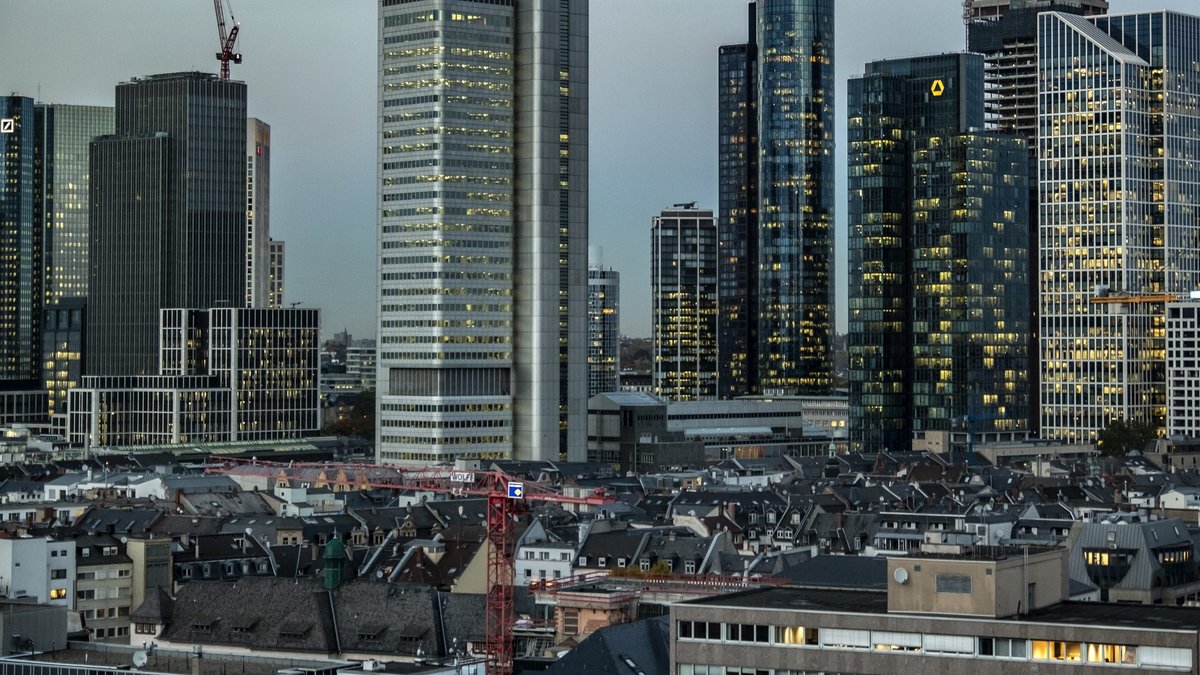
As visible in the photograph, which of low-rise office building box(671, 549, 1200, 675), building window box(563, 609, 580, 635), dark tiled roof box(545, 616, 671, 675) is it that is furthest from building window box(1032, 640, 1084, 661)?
building window box(563, 609, 580, 635)

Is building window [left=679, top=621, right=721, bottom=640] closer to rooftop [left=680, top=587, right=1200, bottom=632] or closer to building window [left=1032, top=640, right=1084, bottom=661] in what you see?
rooftop [left=680, top=587, right=1200, bottom=632]

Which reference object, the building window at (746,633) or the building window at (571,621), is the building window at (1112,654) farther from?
the building window at (571,621)

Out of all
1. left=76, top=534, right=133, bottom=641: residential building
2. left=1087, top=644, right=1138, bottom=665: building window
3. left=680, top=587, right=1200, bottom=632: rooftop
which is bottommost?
left=76, top=534, right=133, bottom=641: residential building

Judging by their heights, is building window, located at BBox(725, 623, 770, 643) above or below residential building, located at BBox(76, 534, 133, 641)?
above

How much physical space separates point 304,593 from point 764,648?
47.1m

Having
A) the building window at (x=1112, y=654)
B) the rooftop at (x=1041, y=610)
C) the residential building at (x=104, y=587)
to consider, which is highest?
the rooftop at (x=1041, y=610)

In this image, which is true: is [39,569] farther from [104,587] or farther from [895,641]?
[895,641]

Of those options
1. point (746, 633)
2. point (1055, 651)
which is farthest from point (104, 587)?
point (1055, 651)

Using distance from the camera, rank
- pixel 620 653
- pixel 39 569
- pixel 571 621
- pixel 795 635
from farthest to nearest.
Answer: pixel 39 569
pixel 571 621
pixel 620 653
pixel 795 635

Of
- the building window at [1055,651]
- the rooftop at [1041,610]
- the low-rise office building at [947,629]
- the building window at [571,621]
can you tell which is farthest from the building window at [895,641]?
the building window at [571,621]

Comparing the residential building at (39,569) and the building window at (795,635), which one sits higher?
the building window at (795,635)

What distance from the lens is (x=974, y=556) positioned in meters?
72.9

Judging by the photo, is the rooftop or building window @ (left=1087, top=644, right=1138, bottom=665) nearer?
building window @ (left=1087, top=644, right=1138, bottom=665)

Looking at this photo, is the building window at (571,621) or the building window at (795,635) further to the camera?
the building window at (571,621)
